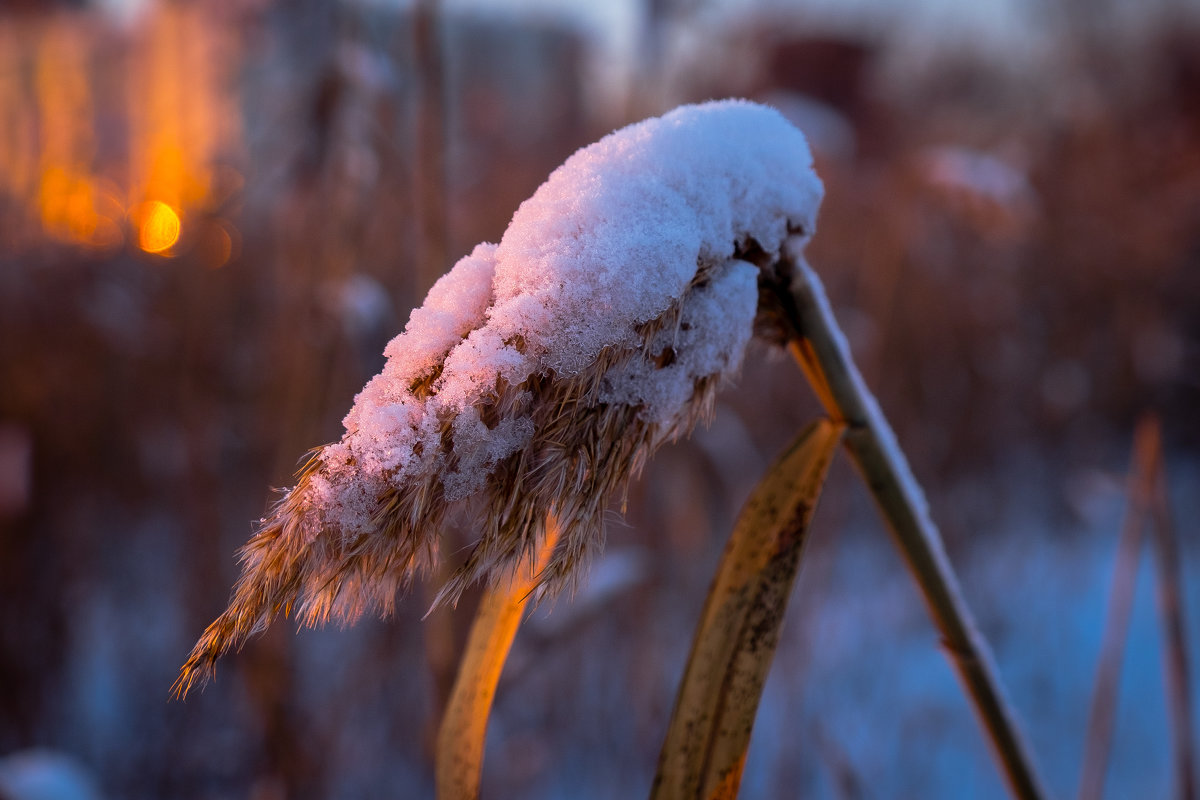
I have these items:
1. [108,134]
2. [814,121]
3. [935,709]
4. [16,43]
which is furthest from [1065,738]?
[108,134]

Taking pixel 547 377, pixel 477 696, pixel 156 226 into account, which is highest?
pixel 156 226

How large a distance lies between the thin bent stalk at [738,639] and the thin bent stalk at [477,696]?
130 millimetres

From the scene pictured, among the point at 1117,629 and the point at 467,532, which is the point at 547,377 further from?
the point at 1117,629

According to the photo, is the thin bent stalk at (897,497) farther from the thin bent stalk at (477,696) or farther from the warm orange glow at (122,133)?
the warm orange glow at (122,133)

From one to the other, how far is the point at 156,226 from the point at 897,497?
2.80 m

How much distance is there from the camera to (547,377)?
0.46m

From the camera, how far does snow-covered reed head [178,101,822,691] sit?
42 cm

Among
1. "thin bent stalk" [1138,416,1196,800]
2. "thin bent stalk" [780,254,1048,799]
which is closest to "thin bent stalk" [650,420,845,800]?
"thin bent stalk" [780,254,1048,799]

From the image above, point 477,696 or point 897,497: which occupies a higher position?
point 897,497

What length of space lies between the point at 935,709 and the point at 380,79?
226 centimetres

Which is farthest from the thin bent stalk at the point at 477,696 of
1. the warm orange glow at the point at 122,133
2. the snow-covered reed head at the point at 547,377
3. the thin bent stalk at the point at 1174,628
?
the warm orange glow at the point at 122,133

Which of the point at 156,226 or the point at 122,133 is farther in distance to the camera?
the point at 122,133

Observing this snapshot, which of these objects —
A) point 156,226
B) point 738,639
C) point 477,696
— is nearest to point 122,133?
point 156,226

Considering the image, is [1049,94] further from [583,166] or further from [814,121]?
[583,166]
